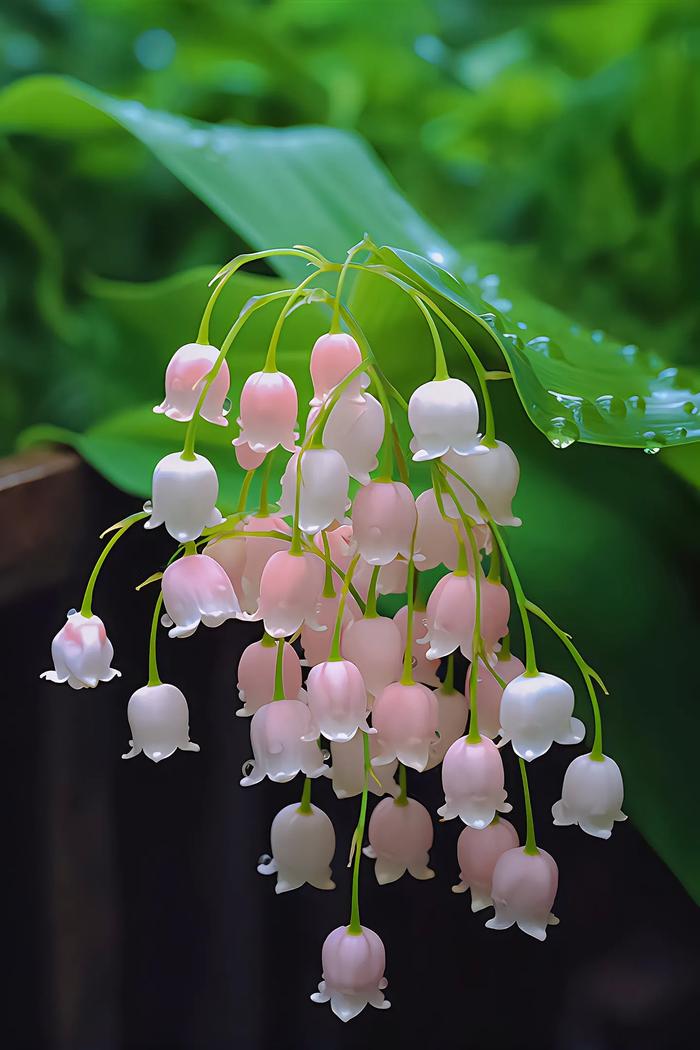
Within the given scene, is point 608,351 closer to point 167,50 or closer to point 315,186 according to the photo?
point 315,186

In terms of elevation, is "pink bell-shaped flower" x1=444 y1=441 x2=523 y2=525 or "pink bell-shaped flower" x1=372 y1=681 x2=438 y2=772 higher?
"pink bell-shaped flower" x1=444 y1=441 x2=523 y2=525

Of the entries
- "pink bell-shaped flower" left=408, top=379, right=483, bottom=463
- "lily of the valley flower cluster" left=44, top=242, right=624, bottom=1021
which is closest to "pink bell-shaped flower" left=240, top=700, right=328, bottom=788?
"lily of the valley flower cluster" left=44, top=242, right=624, bottom=1021

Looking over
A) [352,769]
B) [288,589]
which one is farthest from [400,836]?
[288,589]

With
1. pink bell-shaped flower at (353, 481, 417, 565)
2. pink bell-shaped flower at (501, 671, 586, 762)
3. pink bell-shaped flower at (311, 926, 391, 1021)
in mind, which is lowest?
pink bell-shaped flower at (311, 926, 391, 1021)

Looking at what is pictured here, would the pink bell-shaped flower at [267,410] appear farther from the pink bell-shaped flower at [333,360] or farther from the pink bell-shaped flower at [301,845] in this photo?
the pink bell-shaped flower at [301,845]

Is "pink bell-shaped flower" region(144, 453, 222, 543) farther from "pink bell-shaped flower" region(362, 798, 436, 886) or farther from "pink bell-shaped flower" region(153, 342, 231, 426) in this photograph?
"pink bell-shaped flower" region(362, 798, 436, 886)

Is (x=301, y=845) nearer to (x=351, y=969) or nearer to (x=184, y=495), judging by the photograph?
(x=351, y=969)

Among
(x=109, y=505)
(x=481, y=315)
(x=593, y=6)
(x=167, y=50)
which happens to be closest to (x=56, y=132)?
(x=167, y=50)
